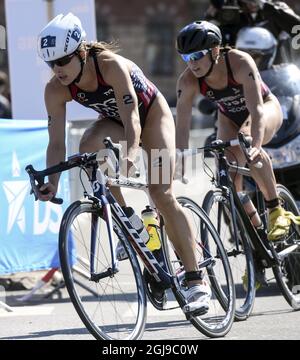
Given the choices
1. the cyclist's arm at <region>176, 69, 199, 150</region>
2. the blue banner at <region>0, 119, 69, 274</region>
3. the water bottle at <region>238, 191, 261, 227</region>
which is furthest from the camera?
the blue banner at <region>0, 119, 69, 274</region>

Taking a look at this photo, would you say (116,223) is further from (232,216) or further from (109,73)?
(232,216)

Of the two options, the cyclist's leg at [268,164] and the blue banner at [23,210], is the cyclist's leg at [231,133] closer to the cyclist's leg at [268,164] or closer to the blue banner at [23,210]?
the cyclist's leg at [268,164]

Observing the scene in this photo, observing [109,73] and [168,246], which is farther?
[168,246]

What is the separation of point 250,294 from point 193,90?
153cm

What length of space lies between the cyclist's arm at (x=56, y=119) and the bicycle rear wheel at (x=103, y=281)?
1.59ft

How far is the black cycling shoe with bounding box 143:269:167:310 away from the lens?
6.86m

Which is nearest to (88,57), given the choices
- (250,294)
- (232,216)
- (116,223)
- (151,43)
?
(116,223)

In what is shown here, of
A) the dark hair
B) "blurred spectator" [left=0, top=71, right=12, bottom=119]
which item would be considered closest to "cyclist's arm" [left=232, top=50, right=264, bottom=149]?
the dark hair

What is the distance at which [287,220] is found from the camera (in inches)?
318

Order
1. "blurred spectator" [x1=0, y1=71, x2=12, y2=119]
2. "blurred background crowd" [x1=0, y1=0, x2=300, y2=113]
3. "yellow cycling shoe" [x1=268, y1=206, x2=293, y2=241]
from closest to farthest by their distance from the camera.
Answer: "yellow cycling shoe" [x1=268, y1=206, x2=293, y2=241]
"blurred spectator" [x1=0, y1=71, x2=12, y2=119]
"blurred background crowd" [x1=0, y1=0, x2=300, y2=113]

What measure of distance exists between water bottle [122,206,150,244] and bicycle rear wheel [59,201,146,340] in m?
0.27

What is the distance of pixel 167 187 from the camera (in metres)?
6.81

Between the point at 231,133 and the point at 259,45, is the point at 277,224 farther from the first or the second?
the point at 259,45

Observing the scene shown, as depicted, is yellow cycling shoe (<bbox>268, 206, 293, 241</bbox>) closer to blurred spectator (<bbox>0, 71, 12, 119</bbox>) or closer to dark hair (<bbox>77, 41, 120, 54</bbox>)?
dark hair (<bbox>77, 41, 120, 54</bbox>)
